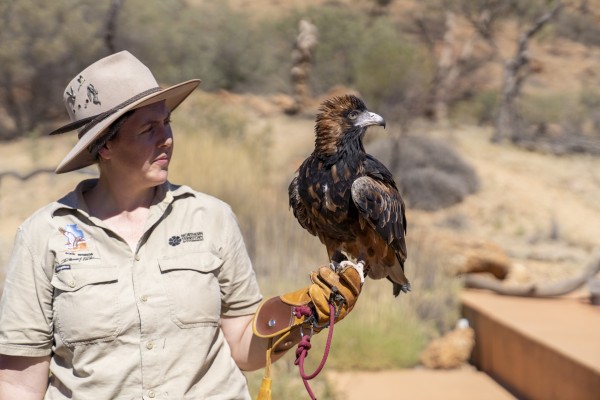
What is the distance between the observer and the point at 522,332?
5551 millimetres

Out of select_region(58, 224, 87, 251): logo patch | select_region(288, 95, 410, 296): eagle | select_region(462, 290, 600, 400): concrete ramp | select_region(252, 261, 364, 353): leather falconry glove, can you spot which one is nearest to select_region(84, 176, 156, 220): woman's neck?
select_region(58, 224, 87, 251): logo patch

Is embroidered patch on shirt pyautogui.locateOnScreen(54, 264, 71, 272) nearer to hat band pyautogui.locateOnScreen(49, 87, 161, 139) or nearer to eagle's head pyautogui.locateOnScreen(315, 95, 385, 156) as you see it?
hat band pyautogui.locateOnScreen(49, 87, 161, 139)

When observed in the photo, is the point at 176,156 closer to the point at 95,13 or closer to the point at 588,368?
the point at 588,368

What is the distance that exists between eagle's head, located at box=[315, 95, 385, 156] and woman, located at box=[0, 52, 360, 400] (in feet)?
1.74

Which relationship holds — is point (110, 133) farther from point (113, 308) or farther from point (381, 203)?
point (381, 203)

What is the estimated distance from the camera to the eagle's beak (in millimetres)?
2980

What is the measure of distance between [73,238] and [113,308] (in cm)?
28

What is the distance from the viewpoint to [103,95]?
2.55 metres

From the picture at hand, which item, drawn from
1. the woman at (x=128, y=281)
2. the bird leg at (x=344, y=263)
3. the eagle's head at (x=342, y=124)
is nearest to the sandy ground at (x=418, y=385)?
the bird leg at (x=344, y=263)

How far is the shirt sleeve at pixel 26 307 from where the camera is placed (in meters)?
2.39

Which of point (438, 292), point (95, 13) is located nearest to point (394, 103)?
point (95, 13)

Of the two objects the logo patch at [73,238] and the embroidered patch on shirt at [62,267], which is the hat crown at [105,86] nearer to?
the logo patch at [73,238]

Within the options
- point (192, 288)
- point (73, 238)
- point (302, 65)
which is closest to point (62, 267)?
point (73, 238)

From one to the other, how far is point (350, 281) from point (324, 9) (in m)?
26.0
